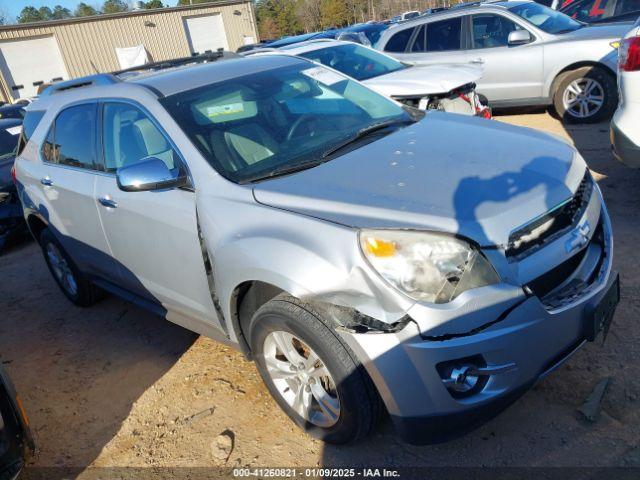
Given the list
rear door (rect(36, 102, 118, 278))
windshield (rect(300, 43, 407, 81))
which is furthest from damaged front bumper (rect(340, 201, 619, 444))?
windshield (rect(300, 43, 407, 81))

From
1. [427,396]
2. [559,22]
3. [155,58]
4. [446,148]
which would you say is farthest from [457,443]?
[155,58]

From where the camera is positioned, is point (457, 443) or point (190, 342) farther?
point (190, 342)

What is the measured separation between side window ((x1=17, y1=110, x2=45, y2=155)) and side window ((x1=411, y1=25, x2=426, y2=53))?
6.19m

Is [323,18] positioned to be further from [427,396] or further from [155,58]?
[427,396]

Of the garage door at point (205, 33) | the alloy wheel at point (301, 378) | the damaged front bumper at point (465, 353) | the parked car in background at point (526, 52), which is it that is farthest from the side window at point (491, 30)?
the garage door at point (205, 33)

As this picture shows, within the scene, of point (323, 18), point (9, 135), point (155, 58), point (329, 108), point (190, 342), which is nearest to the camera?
point (329, 108)

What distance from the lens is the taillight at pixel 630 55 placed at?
13.3 ft

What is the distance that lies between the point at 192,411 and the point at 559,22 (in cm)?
791

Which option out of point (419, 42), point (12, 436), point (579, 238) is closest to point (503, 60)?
point (419, 42)

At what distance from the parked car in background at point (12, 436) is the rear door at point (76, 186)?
1.31m

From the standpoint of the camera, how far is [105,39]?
30.1 meters

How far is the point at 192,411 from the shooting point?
318 cm

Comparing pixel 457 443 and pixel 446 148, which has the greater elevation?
pixel 446 148

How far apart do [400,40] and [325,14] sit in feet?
159
